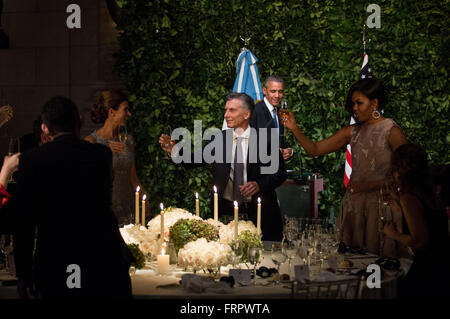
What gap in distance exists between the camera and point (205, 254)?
3.17 m

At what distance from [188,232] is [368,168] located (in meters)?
1.43

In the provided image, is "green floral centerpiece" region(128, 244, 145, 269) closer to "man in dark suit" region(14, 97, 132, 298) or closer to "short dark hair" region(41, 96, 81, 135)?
"man in dark suit" region(14, 97, 132, 298)

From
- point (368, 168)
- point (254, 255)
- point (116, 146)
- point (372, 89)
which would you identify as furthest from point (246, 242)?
point (116, 146)

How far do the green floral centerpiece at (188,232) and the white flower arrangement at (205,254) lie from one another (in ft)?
A: 0.32

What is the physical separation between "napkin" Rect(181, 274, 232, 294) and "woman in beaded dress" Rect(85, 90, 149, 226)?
6.09 ft

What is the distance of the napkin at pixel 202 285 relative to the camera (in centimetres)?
281

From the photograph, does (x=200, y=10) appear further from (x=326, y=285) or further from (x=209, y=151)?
(x=326, y=285)

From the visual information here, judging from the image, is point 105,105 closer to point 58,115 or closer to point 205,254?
point 205,254

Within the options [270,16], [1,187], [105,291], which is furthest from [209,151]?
[270,16]

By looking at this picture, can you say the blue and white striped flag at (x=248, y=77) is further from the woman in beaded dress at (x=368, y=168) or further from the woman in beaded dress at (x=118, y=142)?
the woman in beaded dress at (x=368, y=168)

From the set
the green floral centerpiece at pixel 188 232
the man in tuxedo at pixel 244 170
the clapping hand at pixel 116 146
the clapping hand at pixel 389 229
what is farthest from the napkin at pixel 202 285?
the clapping hand at pixel 116 146

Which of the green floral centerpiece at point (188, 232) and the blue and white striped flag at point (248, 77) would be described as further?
the blue and white striped flag at point (248, 77)

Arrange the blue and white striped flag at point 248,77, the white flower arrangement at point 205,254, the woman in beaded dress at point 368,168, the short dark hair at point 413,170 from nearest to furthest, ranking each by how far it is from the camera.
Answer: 1. the white flower arrangement at point 205,254
2. the short dark hair at point 413,170
3. the woman in beaded dress at point 368,168
4. the blue and white striped flag at point 248,77

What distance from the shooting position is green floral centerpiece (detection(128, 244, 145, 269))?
3256 mm
